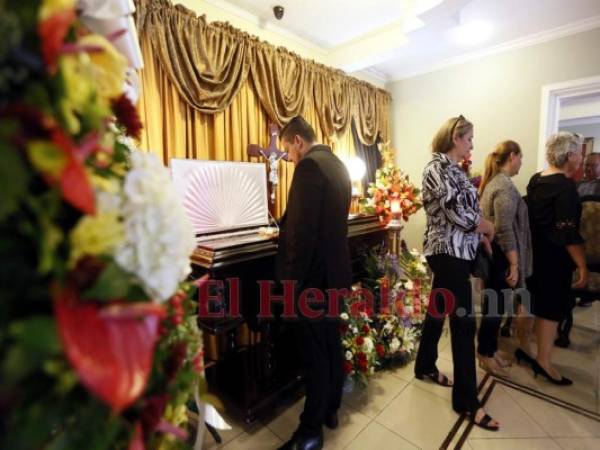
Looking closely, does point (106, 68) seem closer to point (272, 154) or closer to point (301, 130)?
point (301, 130)

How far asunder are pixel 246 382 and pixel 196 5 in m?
2.21

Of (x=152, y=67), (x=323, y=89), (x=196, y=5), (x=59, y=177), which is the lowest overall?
(x=59, y=177)

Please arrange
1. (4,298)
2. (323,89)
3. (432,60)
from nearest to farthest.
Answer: (4,298)
(323,89)
(432,60)

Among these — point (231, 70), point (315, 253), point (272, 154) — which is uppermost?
point (231, 70)

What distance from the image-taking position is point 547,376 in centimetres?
191

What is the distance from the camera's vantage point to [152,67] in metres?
1.63

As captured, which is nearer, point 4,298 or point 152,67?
point 4,298

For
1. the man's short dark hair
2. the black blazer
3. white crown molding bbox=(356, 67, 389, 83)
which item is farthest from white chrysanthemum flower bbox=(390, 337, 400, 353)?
white crown molding bbox=(356, 67, 389, 83)

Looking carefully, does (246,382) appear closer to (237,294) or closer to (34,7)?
(237,294)

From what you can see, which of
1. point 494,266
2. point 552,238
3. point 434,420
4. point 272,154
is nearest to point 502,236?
point 494,266

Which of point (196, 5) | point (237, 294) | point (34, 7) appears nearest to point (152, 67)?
point (196, 5)

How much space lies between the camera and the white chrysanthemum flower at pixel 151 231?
1.19 feet

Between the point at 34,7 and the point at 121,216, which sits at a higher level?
the point at 34,7

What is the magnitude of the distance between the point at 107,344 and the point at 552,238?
2.24 meters
